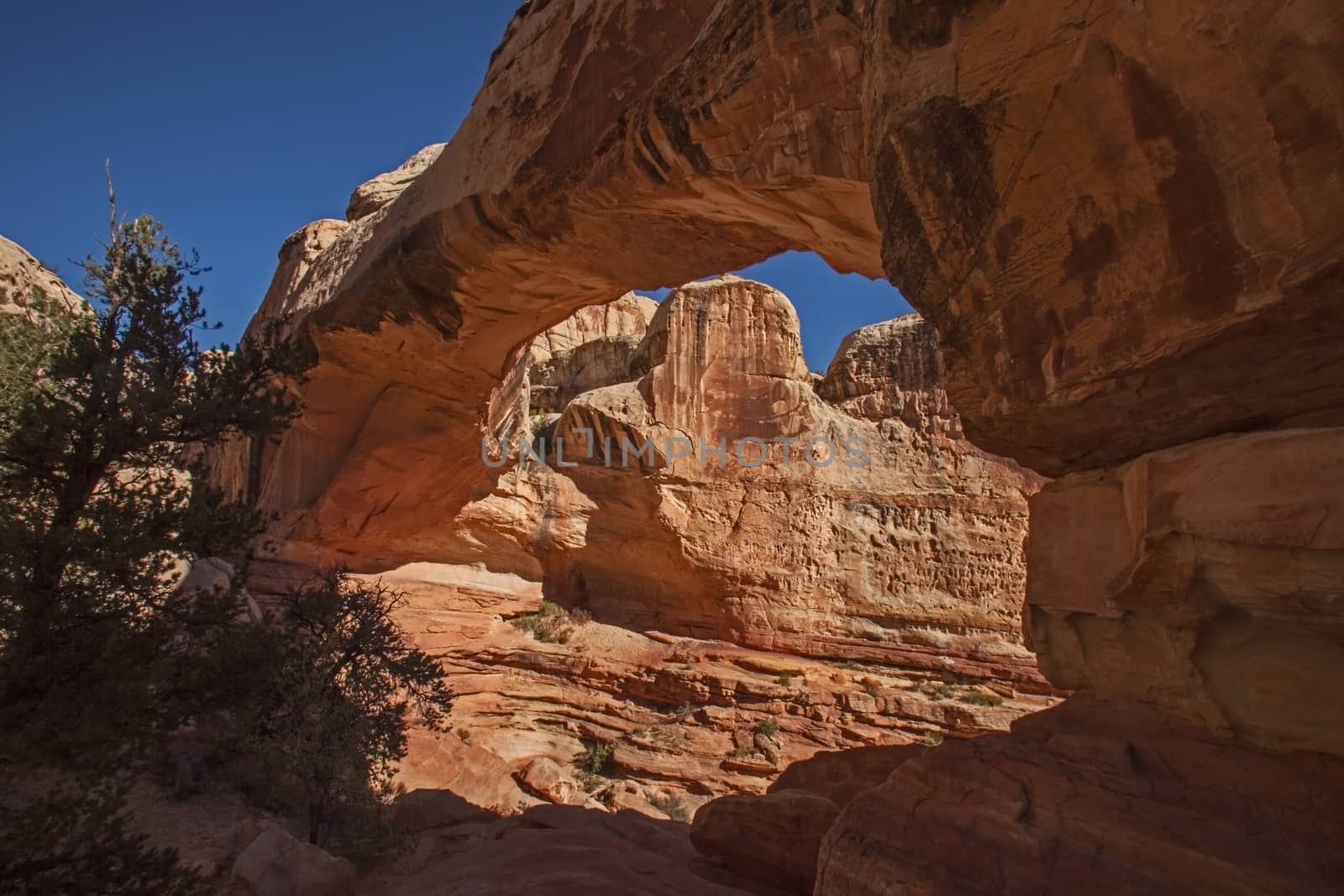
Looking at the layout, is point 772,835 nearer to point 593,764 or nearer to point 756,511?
point 593,764

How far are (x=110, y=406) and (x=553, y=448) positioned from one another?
11196mm

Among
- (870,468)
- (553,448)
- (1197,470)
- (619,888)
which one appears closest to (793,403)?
(870,468)

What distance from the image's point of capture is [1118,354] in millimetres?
2953

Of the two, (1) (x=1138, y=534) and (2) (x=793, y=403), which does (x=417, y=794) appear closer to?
(1) (x=1138, y=534)

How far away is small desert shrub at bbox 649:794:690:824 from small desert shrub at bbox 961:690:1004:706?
5.81 meters

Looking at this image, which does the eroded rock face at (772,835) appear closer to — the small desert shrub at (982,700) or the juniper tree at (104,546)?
the juniper tree at (104,546)

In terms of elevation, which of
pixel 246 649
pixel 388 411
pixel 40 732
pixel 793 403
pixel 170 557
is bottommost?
pixel 40 732

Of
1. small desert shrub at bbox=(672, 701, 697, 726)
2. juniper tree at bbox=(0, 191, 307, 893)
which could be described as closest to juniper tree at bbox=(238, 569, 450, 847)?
juniper tree at bbox=(0, 191, 307, 893)

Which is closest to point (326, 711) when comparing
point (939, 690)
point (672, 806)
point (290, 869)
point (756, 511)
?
point (290, 869)

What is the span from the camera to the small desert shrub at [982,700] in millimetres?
13547

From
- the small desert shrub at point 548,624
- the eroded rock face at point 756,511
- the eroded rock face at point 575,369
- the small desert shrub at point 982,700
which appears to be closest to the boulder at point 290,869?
the small desert shrub at point 548,624

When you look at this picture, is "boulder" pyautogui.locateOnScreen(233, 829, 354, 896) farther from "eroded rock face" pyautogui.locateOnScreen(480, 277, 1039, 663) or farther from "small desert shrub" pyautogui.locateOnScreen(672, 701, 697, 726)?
"eroded rock face" pyautogui.locateOnScreen(480, 277, 1039, 663)

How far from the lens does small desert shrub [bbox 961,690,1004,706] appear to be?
13.5m

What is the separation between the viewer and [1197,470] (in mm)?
2834
